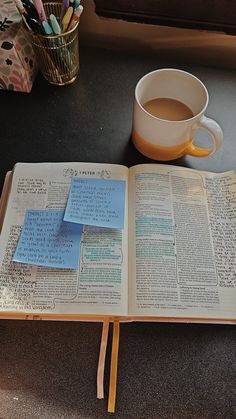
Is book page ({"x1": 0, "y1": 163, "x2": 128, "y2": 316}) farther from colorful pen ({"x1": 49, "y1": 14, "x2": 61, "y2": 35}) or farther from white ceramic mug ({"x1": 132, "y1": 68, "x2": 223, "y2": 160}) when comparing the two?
colorful pen ({"x1": 49, "y1": 14, "x2": 61, "y2": 35})

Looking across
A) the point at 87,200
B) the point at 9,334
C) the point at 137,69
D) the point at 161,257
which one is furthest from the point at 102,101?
the point at 9,334

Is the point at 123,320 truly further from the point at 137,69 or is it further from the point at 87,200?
the point at 137,69

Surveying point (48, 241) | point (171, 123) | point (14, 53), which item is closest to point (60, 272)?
point (48, 241)

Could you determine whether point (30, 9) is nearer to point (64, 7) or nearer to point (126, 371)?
point (64, 7)

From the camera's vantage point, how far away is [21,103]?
0.66 m

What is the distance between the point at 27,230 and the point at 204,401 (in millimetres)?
324

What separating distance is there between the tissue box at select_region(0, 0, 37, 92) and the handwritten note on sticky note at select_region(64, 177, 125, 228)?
0.24 meters

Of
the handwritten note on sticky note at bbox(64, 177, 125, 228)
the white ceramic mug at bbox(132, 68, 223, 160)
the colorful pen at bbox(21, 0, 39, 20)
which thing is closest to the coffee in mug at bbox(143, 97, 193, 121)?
the white ceramic mug at bbox(132, 68, 223, 160)

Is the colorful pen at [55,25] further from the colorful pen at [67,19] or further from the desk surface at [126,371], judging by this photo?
the desk surface at [126,371]

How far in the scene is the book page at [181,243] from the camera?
462 mm

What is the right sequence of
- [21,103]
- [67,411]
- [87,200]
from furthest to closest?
[21,103]
[87,200]
[67,411]

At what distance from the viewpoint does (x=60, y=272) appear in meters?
0.47

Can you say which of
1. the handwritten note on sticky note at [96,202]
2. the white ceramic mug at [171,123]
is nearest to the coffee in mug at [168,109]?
the white ceramic mug at [171,123]

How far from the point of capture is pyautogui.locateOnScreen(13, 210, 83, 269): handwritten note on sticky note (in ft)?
1.56
